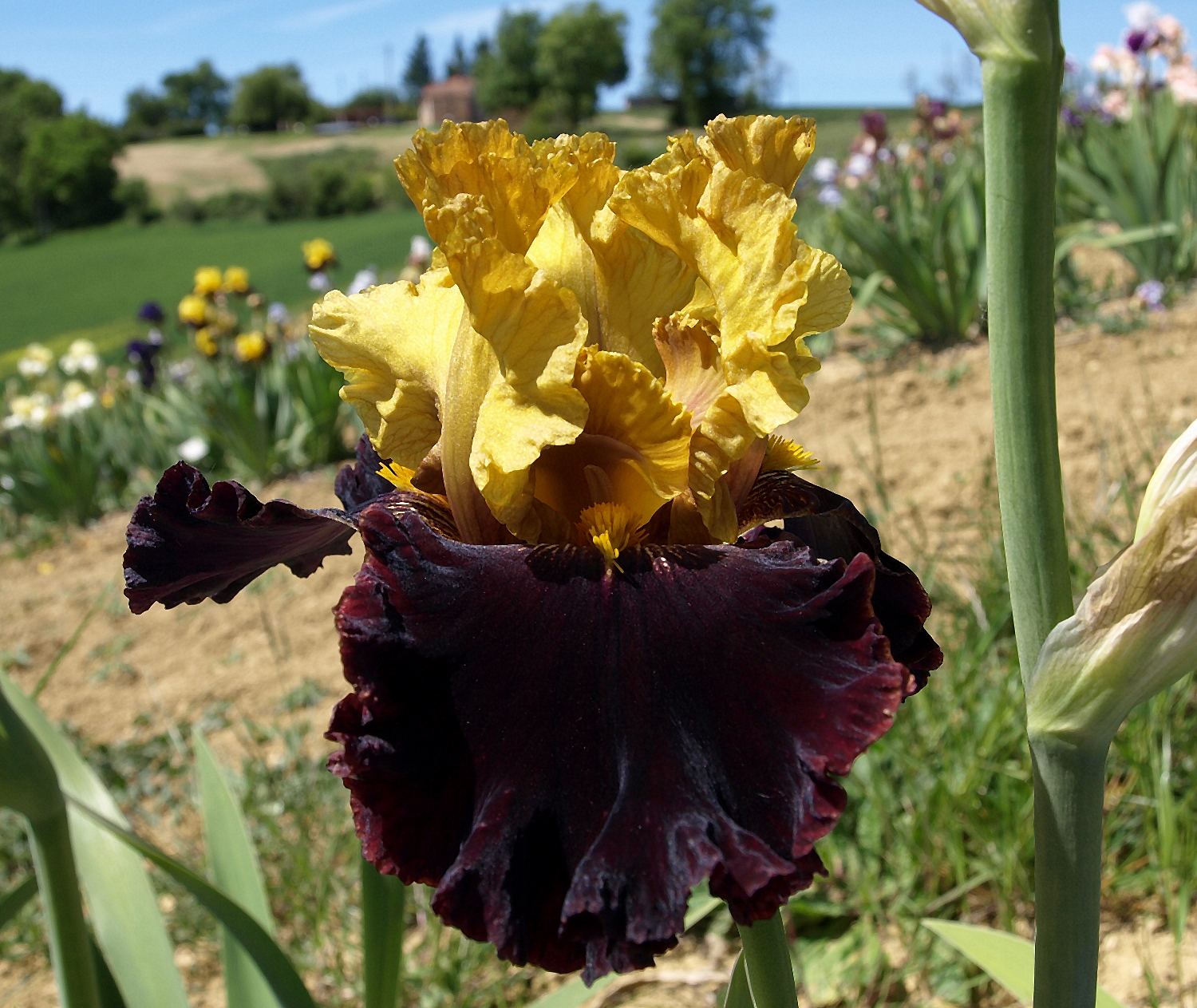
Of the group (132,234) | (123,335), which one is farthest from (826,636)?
(132,234)

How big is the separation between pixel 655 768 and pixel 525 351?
351 mm

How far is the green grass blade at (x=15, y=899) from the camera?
113cm

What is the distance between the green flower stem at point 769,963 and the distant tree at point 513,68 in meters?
79.3

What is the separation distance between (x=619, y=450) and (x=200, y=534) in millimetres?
391

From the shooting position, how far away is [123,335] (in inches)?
696

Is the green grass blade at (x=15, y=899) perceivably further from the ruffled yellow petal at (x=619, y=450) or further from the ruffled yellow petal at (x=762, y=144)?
the ruffled yellow petal at (x=762, y=144)

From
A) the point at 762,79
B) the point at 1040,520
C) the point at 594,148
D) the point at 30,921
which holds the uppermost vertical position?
the point at 762,79

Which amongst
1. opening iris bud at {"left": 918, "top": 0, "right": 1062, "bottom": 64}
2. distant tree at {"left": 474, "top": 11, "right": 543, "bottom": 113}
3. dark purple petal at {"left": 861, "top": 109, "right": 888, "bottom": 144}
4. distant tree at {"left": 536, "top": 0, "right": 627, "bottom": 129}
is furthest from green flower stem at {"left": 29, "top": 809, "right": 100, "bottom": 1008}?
distant tree at {"left": 474, "top": 11, "right": 543, "bottom": 113}

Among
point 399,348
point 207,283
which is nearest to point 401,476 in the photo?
point 399,348

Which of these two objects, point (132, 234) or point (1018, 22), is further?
point (132, 234)

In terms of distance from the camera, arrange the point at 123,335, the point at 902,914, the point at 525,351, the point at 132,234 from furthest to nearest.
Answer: the point at 132,234 < the point at 123,335 < the point at 902,914 < the point at 525,351

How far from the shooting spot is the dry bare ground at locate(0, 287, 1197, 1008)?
3.28 metres

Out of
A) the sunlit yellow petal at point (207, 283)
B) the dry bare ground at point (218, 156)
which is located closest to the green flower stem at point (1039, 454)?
the sunlit yellow petal at point (207, 283)

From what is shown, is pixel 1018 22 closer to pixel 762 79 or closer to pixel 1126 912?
pixel 1126 912
